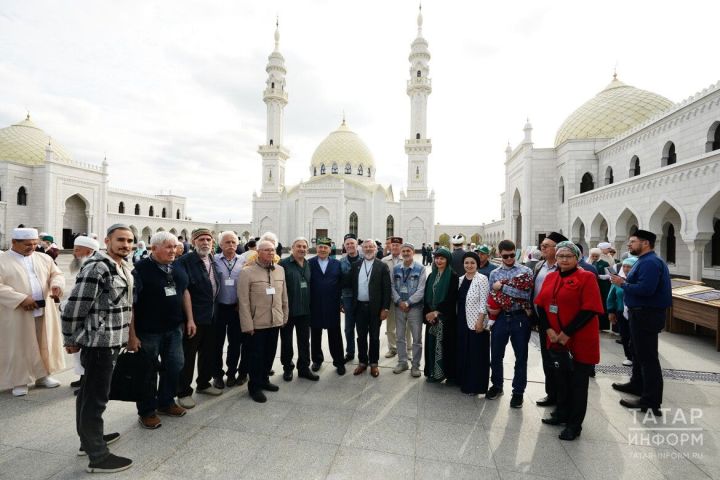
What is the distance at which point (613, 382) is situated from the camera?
4.27m

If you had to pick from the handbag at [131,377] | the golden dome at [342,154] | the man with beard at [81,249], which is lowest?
the handbag at [131,377]

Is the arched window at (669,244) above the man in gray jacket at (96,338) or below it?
above

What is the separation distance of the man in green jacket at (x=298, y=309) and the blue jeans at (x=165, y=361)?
1.24m

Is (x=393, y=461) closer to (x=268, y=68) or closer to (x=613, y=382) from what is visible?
(x=613, y=382)

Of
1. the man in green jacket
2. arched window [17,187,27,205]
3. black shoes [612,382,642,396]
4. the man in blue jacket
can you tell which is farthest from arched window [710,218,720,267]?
arched window [17,187,27,205]

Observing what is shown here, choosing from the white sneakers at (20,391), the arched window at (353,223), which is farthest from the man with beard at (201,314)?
the arched window at (353,223)

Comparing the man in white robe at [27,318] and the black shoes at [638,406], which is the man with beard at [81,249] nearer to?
the man in white robe at [27,318]

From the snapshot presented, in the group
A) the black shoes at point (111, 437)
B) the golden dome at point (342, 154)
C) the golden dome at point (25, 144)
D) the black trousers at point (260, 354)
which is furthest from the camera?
the golden dome at point (342, 154)

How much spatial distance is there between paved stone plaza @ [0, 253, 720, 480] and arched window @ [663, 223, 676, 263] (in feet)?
39.8

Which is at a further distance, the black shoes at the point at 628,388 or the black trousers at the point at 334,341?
the black trousers at the point at 334,341

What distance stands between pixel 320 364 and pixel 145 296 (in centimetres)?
249

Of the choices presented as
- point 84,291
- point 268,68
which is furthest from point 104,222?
point 84,291

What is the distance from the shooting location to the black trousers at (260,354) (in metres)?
3.76

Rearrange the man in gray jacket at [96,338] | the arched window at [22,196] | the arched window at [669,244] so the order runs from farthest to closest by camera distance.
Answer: the arched window at [22,196] → the arched window at [669,244] → the man in gray jacket at [96,338]
